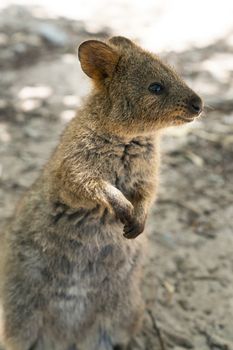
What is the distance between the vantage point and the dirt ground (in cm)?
393

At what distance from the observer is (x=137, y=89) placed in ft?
10.6

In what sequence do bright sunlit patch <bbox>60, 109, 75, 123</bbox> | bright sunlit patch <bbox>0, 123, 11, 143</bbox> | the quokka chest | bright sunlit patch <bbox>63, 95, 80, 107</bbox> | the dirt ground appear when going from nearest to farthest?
the quokka chest, the dirt ground, bright sunlit patch <bbox>0, 123, 11, 143</bbox>, bright sunlit patch <bbox>60, 109, 75, 123</bbox>, bright sunlit patch <bbox>63, 95, 80, 107</bbox>

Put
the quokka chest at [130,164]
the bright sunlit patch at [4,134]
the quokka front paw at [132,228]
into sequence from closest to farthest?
the quokka front paw at [132,228]
the quokka chest at [130,164]
the bright sunlit patch at [4,134]

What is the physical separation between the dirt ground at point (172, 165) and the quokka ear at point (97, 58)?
63 centimetres

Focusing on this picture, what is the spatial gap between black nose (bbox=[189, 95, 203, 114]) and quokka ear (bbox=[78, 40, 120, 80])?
0.43m

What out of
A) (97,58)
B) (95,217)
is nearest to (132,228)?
(95,217)

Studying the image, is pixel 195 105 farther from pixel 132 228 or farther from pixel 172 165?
pixel 172 165

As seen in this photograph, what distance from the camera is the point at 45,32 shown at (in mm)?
6840

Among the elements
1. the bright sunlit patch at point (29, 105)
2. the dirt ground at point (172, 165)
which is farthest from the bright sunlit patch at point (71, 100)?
the bright sunlit patch at point (29, 105)

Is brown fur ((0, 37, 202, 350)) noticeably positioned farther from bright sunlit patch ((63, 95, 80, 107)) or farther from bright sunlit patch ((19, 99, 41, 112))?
bright sunlit patch ((63, 95, 80, 107))

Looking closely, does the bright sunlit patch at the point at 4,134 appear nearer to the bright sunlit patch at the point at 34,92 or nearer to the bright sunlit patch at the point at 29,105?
the bright sunlit patch at the point at 29,105

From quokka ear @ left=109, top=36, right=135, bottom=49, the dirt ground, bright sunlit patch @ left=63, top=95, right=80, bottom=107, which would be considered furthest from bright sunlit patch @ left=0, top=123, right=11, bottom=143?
quokka ear @ left=109, top=36, right=135, bottom=49

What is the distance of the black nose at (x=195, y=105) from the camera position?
3.17 m

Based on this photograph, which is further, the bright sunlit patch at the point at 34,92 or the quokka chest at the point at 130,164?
the bright sunlit patch at the point at 34,92
